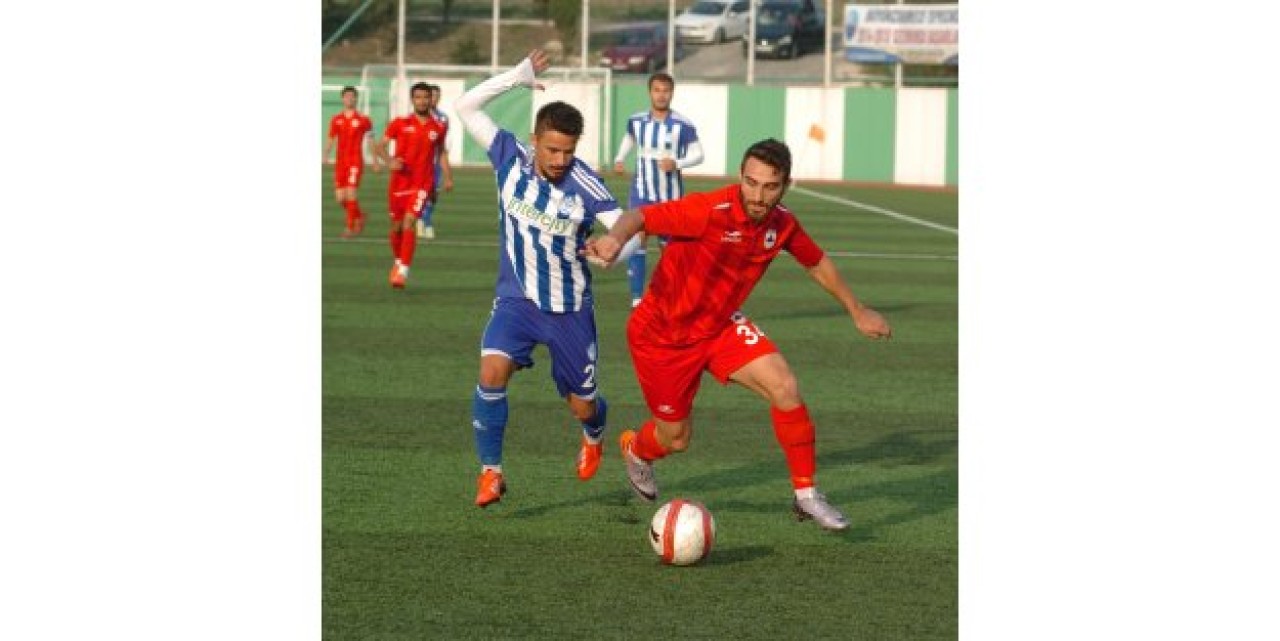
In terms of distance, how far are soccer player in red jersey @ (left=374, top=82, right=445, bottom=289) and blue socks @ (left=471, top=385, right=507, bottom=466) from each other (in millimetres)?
11055

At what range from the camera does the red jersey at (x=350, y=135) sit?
91.2 ft

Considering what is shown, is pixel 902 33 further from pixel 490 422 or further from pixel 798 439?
pixel 798 439

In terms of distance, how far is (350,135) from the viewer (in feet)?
92.5

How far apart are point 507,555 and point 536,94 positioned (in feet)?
141

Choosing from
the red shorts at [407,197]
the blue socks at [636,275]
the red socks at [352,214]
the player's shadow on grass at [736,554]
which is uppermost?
the red shorts at [407,197]

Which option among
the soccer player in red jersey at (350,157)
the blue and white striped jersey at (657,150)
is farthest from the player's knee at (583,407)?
the soccer player in red jersey at (350,157)

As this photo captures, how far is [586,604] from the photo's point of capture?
7688mm

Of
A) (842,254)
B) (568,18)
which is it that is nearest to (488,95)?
(842,254)

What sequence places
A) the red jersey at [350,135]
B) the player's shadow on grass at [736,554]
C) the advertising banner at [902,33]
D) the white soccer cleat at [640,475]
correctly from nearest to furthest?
the player's shadow on grass at [736,554] → the white soccer cleat at [640,475] → the red jersey at [350,135] → the advertising banner at [902,33]

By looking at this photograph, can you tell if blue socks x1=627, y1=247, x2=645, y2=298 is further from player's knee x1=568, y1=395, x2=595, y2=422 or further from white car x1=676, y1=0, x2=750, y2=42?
white car x1=676, y1=0, x2=750, y2=42

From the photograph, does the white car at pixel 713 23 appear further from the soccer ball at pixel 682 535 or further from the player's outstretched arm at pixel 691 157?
the soccer ball at pixel 682 535

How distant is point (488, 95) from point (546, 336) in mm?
1252

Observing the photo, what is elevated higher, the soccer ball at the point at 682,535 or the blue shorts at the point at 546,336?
the blue shorts at the point at 546,336

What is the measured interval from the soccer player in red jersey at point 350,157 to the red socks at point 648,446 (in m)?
18.0
